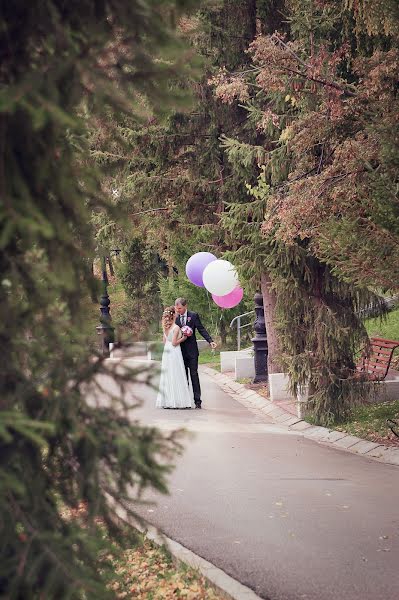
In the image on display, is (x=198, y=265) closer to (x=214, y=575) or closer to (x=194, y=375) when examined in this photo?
(x=194, y=375)

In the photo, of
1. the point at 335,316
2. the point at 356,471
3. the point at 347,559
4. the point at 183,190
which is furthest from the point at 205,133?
the point at 347,559

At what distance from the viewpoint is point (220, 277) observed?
18.5 meters

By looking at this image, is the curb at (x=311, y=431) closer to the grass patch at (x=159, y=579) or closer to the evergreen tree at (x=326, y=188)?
the evergreen tree at (x=326, y=188)

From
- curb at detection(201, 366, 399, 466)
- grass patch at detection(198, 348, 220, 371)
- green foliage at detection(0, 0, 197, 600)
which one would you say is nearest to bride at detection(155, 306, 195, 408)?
curb at detection(201, 366, 399, 466)

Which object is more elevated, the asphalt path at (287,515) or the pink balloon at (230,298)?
the pink balloon at (230,298)

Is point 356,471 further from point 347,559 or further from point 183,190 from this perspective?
point 183,190

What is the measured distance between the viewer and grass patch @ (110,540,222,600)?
6332mm

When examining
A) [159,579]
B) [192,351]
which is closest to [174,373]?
[192,351]

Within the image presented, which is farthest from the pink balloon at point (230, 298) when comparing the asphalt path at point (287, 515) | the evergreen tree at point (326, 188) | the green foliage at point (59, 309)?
the green foliage at point (59, 309)

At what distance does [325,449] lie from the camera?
13.3m

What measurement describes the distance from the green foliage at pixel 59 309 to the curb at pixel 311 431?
8809 millimetres

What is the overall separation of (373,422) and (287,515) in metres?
5.89

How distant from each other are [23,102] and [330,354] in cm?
1252

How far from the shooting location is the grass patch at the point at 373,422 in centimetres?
1359
